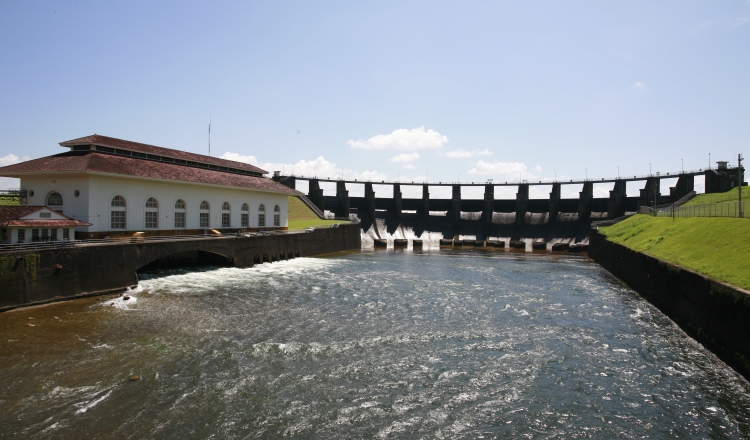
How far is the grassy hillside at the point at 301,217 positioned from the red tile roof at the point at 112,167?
1560cm

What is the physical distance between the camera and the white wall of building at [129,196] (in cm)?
2789

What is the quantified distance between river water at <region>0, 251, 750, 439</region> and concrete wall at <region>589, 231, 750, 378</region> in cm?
53

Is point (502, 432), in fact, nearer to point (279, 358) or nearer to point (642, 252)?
point (279, 358)

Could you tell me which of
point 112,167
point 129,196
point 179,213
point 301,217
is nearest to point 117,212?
point 129,196

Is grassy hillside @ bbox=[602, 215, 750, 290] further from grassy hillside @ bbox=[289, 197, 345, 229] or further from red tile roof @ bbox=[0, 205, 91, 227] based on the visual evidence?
grassy hillside @ bbox=[289, 197, 345, 229]

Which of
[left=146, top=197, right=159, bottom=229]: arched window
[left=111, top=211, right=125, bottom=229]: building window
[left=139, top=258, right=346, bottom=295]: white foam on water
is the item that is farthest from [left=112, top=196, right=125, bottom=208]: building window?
[left=139, top=258, right=346, bottom=295]: white foam on water

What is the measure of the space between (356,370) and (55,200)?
24303 mm

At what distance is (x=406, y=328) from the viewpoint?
18703mm

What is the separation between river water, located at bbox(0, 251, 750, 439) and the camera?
10.7 m

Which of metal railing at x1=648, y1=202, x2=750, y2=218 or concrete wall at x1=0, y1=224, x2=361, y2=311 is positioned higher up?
metal railing at x1=648, y1=202, x2=750, y2=218

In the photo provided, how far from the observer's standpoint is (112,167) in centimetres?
2911

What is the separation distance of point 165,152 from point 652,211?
44.0 metres

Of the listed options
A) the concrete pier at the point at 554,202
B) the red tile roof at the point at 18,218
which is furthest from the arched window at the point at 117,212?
the concrete pier at the point at 554,202

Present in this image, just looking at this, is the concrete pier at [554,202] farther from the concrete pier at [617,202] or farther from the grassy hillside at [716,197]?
the grassy hillside at [716,197]
